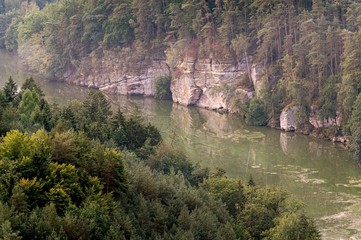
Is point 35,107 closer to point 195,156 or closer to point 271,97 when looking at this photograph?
point 195,156

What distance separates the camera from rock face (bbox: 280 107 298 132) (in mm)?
62031

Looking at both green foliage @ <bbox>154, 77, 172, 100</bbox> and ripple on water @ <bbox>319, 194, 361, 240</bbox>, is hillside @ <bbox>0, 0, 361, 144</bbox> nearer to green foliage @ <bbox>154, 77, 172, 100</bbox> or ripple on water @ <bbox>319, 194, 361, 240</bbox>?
green foliage @ <bbox>154, 77, 172, 100</bbox>

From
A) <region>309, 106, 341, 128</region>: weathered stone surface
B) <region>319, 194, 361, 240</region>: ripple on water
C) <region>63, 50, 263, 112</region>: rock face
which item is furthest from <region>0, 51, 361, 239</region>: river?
<region>63, 50, 263, 112</region>: rock face

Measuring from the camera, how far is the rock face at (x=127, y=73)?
3204 inches

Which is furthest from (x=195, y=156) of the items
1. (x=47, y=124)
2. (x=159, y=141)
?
(x=47, y=124)

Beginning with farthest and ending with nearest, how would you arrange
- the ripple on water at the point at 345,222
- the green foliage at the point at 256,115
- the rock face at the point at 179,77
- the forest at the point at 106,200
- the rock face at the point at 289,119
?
the rock face at the point at 179,77 < the green foliage at the point at 256,115 < the rock face at the point at 289,119 < the ripple on water at the point at 345,222 < the forest at the point at 106,200

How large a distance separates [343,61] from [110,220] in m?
41.2

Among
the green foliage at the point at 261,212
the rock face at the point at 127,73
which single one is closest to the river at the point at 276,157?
the green foliage at the point at 261,212

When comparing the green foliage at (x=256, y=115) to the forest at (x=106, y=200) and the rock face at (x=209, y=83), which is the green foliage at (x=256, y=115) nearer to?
the rock face at (x=209, y=83)

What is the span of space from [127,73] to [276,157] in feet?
105

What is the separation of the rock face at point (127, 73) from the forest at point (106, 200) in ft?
152

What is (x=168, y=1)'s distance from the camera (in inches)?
3152

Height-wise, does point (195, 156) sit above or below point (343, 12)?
below

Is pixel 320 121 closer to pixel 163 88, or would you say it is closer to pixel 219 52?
pixel 219 52
